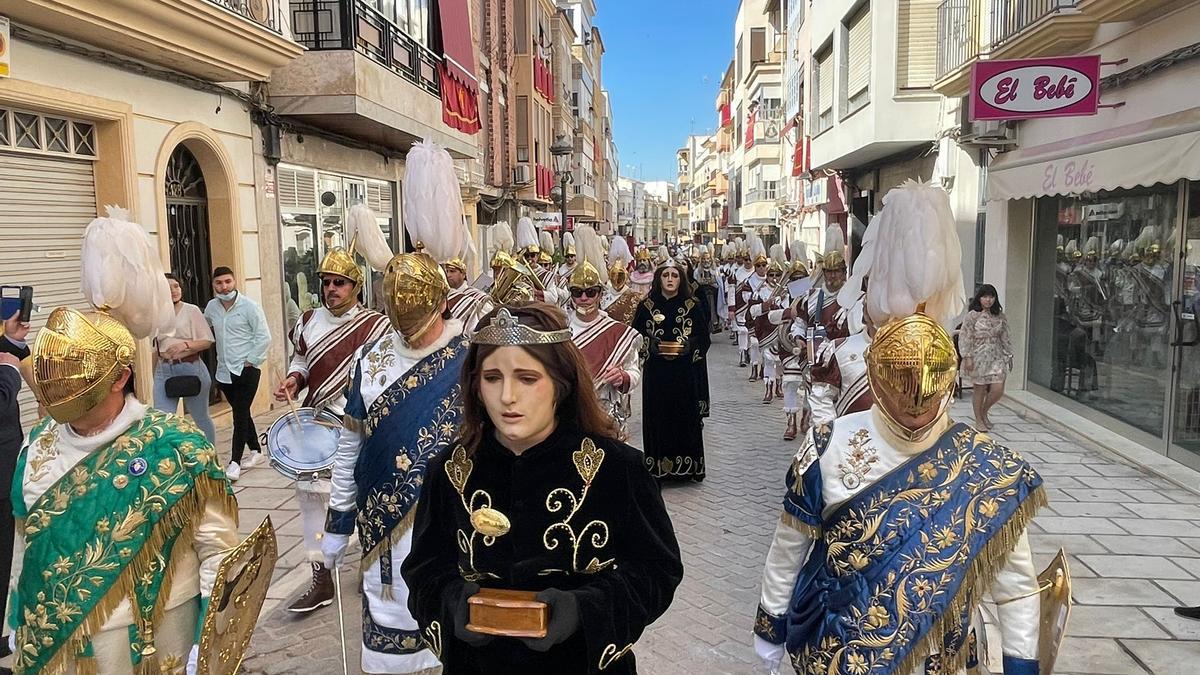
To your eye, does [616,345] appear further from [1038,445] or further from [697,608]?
[1038,445]

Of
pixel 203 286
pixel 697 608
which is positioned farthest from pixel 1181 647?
pixel 203 286

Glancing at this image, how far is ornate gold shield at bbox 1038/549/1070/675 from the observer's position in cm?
239

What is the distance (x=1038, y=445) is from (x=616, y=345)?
543cm

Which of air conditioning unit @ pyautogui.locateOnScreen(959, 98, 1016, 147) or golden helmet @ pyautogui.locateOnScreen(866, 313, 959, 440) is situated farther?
air conditioning unit @ pyautogui.locateOnScreen(959, 98, 1016, 147)

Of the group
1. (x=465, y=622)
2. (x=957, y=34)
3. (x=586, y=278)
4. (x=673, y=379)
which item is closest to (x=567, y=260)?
(x=957, y=34)

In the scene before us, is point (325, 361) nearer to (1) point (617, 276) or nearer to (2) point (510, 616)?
(2) point (510, 616)

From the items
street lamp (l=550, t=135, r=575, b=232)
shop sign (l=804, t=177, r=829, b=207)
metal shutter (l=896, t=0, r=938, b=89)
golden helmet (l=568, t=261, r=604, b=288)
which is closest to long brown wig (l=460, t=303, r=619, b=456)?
golden helmet (l=568, t=261, r=604, b=288)

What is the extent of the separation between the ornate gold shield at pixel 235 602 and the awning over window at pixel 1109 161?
7.53 m

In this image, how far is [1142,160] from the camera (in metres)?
7.78

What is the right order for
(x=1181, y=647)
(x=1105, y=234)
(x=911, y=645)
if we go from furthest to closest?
1. (x=1105, y=234)
2. (x=1181, y=647)
3. (x=911, y=645)

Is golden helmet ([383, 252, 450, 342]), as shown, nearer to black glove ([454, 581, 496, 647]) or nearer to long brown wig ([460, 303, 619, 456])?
long brown wig ([460, 303, 619, 456])

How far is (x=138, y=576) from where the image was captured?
258 cm

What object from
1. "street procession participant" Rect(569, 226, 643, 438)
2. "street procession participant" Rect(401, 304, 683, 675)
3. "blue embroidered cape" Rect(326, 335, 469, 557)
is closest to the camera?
"street procession participant" Rect(401, 304, 683, 675)

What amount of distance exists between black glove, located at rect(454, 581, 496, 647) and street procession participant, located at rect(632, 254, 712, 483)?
19.0 feet
